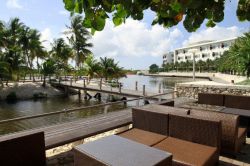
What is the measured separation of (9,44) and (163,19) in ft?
113

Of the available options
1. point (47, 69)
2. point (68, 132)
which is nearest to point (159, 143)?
point (68, 132)

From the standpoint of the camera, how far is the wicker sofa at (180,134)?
11.3ft

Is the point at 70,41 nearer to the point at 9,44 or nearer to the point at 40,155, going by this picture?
A: the point at 9,44

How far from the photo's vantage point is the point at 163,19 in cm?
221

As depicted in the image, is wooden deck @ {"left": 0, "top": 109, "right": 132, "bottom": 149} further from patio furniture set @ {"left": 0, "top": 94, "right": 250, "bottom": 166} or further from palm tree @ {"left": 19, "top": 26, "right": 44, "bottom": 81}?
palm tree @ {"left": 19, "top": 26, "right": 44, "bottom": 81}

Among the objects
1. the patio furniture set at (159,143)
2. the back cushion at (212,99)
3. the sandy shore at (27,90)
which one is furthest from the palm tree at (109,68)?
the patio furniture set at (159,143)

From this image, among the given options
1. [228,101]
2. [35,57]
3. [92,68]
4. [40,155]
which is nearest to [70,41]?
[35,57]

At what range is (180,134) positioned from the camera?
4.12m

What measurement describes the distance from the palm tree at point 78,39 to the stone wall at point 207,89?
27683mm

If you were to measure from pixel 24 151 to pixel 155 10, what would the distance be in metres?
2.54

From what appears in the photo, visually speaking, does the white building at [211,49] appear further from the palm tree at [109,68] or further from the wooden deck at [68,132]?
the wooden deck at [68,132]

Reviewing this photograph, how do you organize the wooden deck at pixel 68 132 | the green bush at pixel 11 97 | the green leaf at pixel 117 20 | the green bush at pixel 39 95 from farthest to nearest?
the green bush at pixel 39 95 < the green bush at pixel 11 97 < the wooden deck at pixel 68 132 < the green leaf at pixel 117 20

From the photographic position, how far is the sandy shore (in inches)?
1086

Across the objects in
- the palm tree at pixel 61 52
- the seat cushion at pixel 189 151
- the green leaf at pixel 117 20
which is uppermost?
the palm tree at pixel 61 52
